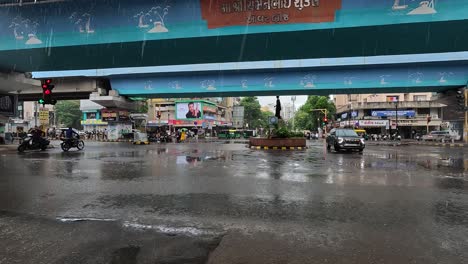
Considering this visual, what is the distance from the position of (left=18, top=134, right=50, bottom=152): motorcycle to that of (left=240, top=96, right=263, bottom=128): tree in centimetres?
7765

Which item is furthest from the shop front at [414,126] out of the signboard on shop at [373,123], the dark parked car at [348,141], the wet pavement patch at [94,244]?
the wet pavement patch at [94,244]

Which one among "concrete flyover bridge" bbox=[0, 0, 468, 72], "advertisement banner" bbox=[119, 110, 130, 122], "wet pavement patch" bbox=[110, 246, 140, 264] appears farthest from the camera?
"advertisement banner" bbox=[119, 110, 130, 122]

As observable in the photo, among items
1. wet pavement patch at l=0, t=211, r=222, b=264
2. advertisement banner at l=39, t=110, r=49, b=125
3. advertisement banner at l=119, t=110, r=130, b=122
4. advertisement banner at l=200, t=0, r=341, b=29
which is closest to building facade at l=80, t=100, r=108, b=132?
advertisement banner at l=119, t=110, r=130, b=122

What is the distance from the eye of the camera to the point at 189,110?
69.1 m

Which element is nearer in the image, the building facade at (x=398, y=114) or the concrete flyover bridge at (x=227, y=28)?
the concrete flyover bridge at (x=227, y=28)

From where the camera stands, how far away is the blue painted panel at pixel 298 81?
26744 millimetres

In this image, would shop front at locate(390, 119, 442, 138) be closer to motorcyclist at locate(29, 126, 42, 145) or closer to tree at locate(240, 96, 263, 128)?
tree at locate(240, 96, 263, 128)

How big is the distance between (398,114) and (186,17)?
192ft

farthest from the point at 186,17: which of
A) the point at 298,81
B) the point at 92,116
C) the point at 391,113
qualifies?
the point at 92,116

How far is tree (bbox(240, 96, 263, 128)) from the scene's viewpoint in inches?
3836

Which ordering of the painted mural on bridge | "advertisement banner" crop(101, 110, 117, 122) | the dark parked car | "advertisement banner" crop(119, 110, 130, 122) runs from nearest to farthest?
the painted mural on bridge, the dark parked car, "advertisement banner" crop(101, 110, 117, 122), "advertisement banner" crop(119, 110, 130, 122)

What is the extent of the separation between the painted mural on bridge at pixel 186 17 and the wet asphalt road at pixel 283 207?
639 centimetres

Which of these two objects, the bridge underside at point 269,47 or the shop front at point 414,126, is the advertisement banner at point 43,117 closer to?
the bridge underside at point 269,47

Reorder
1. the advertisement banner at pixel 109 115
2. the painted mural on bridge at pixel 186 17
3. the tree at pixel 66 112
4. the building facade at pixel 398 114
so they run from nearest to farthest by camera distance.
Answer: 1. the painted mural on bridge at pixel 186 17
2. the advertisement banner at pixel 109 115
3. the building facade at pixel 398 114
4. the tree at pixel 66 112
